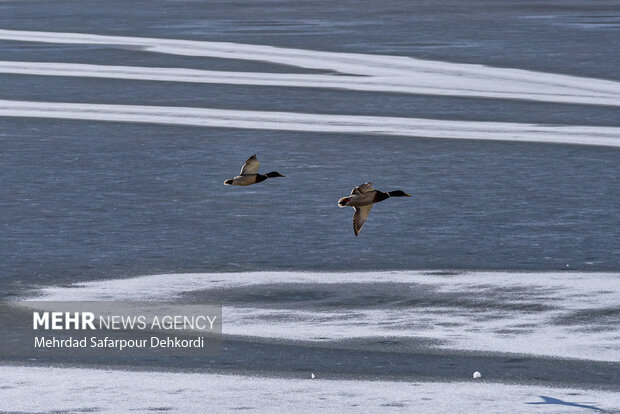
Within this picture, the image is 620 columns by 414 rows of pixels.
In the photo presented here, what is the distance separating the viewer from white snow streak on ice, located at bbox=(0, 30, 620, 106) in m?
17.8

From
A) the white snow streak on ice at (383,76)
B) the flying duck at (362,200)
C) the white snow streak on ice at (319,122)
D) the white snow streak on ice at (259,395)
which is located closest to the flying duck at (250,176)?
the flying duck at (362,200)

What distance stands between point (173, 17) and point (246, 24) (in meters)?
2.43

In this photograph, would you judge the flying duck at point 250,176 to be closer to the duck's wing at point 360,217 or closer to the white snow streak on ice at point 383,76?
the duck's wing at point 360,217

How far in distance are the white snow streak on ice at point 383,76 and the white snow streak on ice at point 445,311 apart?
27.6 feet

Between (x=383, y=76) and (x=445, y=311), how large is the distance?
37.7ft

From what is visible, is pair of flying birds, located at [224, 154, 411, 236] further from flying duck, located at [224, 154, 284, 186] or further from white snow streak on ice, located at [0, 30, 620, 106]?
white snow streak on ice, located at [0, 30, 620, 106]

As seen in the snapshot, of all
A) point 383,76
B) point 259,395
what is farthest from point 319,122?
point 259,395

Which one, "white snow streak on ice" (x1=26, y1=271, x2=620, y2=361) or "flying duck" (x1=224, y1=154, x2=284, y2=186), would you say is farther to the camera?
"white snow streak on ice" (x1=26, y1=271, x2=620, y2=361)

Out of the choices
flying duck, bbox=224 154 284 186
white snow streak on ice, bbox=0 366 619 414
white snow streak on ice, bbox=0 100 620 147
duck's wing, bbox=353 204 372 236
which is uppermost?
white snow streak on ice, bbox=0 100 620 147

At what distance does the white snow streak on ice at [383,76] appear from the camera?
58.2 feet

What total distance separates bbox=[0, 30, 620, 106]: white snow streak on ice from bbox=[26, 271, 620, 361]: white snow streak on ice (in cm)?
842

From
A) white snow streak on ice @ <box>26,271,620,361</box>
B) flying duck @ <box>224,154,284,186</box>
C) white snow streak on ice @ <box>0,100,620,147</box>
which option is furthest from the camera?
white snow streak on ice @ <box>0,100,620,147</box>

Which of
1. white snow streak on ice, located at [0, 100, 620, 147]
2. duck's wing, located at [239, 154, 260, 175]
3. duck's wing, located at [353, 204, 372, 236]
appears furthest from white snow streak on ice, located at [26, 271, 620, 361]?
white snow streak on ice, located at [0, 100, 620, 147]

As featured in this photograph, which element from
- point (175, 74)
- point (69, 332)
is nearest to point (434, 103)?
point (175, 74)
